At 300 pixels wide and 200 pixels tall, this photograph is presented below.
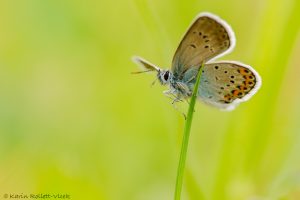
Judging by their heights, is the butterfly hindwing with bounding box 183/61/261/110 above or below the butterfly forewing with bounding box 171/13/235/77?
below

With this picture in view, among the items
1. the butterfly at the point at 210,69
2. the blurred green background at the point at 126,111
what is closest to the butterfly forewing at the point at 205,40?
the butterfly at the point at 210,69

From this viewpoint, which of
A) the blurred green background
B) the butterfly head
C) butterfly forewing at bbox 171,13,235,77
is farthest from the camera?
the butterfly head

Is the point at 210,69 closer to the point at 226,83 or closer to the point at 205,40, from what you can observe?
the point at 226,83

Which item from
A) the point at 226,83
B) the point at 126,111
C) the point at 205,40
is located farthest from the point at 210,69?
the point at 126,111

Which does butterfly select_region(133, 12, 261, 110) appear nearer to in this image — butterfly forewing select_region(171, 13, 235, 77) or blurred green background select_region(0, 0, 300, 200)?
butterfly forewing select_region(171, 13, 235, 77)

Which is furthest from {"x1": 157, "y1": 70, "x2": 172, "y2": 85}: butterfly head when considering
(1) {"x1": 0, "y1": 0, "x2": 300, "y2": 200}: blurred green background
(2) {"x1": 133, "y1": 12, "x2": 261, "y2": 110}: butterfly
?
(1) {"x1": 0, "y1": 0, "x2": 300, "y2": 200}: blurred green background

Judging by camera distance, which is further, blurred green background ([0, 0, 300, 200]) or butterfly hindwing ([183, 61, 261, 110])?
blurred green background ([0, 0, 300, 200])

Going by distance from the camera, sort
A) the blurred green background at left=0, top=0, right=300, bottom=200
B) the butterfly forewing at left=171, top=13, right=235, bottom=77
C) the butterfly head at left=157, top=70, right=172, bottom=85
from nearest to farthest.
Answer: the butterfly forewing at left=171, top=13, right=235, bottom=77 < the blurred green background at left=0, top=0, right=300, bottom=200 < the butterfly head at left=157, top=70, right=172, bottom=85
